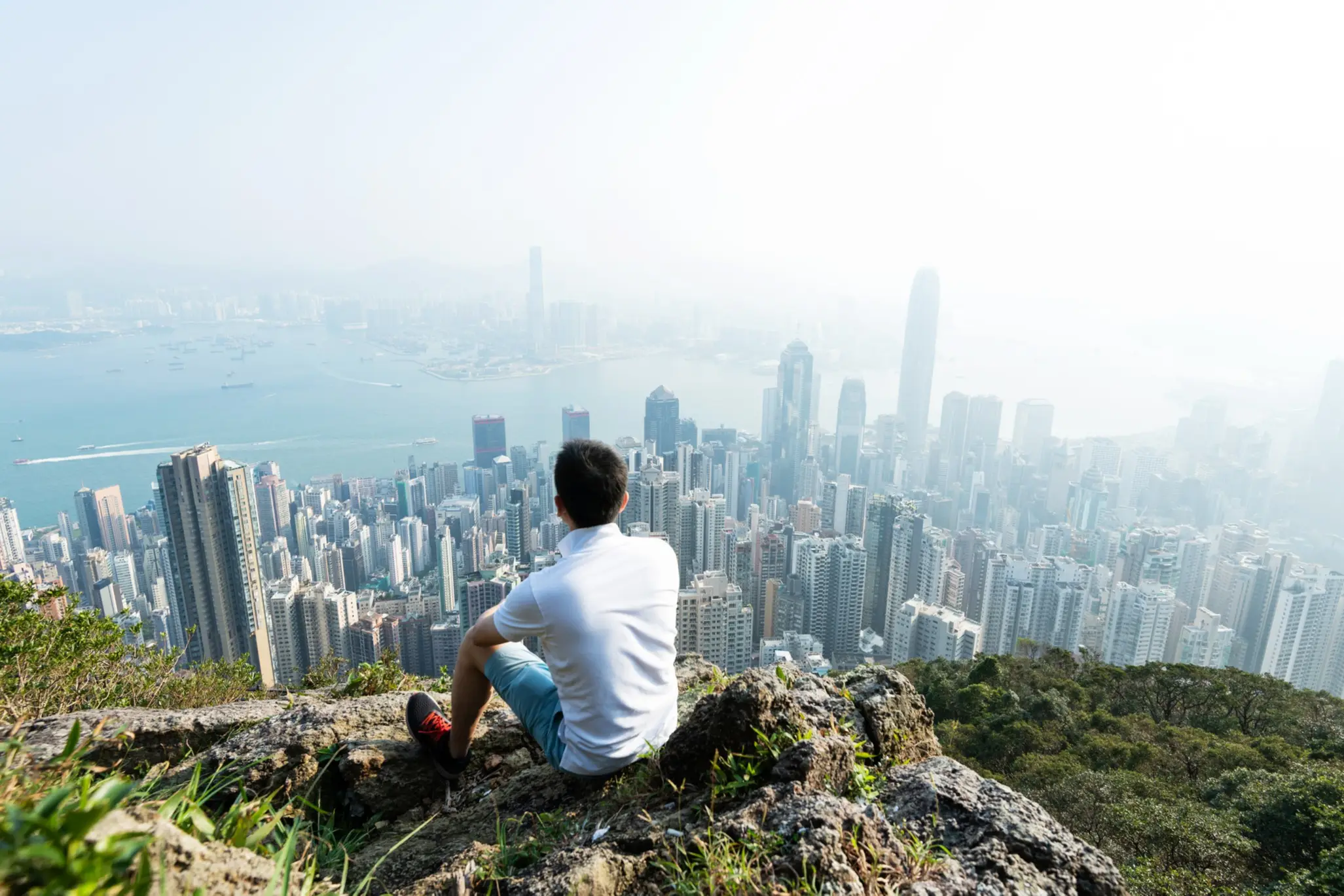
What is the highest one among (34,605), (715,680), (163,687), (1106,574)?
(715,680)

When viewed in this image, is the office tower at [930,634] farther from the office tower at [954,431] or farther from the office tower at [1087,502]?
the office tower at [954,431]

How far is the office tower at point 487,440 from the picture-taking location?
1233 inches

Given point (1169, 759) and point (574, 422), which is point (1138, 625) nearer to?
point (1169, 759)

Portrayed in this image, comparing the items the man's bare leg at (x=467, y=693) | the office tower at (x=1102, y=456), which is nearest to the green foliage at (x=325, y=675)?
the man's bare leg at (x=467, y=693)

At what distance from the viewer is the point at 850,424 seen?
118ft

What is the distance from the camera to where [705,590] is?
15.1m

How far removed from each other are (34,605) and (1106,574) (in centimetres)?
2576

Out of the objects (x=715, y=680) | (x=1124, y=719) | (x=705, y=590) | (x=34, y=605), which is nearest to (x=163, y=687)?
(x=34, y=605)

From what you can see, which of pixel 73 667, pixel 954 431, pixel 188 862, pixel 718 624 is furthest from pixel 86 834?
pixel 954 431

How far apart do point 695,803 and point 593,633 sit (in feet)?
1.09

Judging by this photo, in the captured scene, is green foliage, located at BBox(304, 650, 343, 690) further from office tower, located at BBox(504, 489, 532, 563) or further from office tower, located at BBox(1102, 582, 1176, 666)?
office tower, located at BBox(1102, 582, 1176, 666)

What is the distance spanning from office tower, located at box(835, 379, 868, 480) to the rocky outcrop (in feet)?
112

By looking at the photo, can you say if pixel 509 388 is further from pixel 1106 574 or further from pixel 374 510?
pixel 1106 574

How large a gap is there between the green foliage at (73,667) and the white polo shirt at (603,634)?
217 cm
